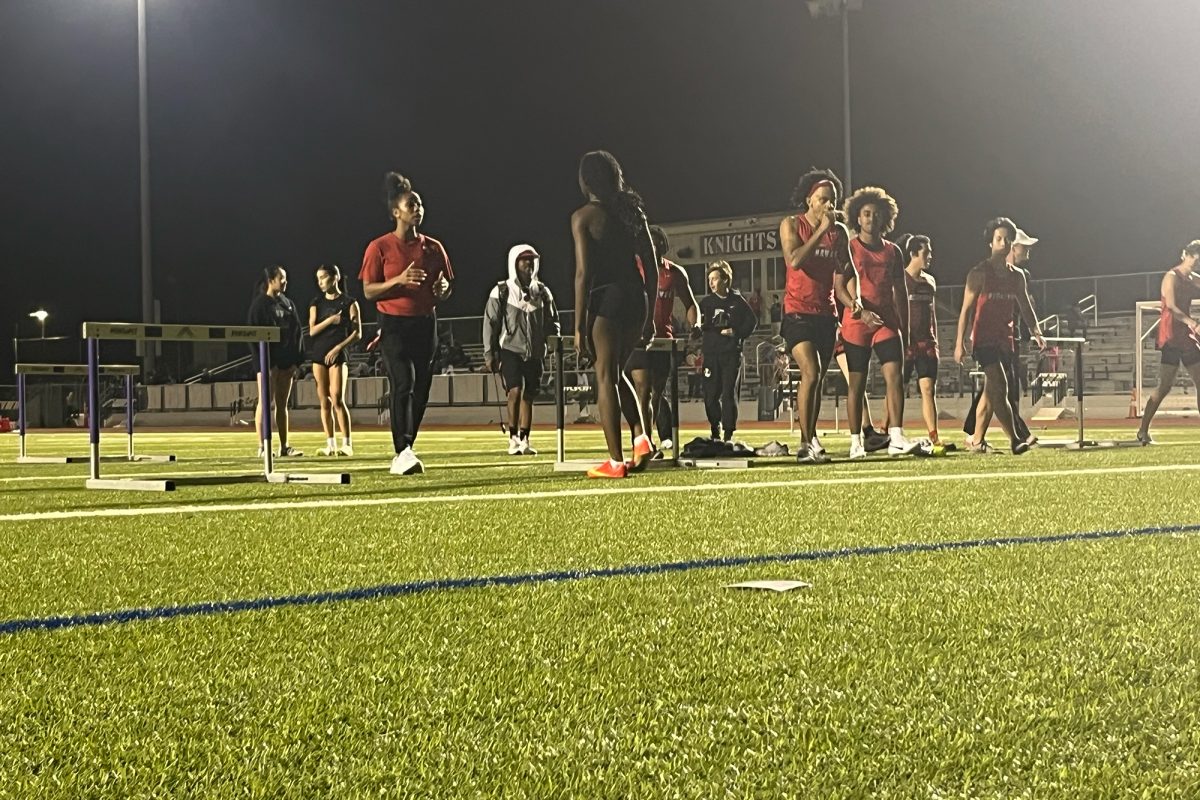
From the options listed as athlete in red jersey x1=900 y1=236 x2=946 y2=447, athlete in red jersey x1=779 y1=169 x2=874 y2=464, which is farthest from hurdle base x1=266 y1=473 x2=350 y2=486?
athlete in red jersey x1=900 y1=236 x2=946 y2=447

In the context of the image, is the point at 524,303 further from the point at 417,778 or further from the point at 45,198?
the point at 45,198

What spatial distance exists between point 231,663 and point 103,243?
41.0 m

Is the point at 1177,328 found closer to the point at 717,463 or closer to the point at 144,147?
the point at 717,463

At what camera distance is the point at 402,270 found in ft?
27.2

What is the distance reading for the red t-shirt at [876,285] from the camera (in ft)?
32.8

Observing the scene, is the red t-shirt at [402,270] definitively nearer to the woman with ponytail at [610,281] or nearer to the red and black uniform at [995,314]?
the woman with ponytail at [610,281]

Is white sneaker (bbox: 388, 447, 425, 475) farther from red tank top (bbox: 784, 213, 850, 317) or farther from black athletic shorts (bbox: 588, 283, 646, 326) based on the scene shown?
red tank top (bbox: 784, 213, 850, 317)

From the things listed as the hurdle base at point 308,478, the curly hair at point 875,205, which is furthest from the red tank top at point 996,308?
the hurdle base at point 308,478

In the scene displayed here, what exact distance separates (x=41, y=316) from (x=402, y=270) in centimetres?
3374

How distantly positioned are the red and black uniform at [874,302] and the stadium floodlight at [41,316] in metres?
33.2

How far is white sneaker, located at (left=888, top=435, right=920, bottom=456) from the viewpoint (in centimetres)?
993

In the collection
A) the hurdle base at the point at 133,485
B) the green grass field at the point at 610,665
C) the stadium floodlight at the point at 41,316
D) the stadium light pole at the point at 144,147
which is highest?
the stadium light pole at the point at 144,147

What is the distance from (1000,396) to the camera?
410 inches

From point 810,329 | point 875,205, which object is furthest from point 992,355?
point 810,329
